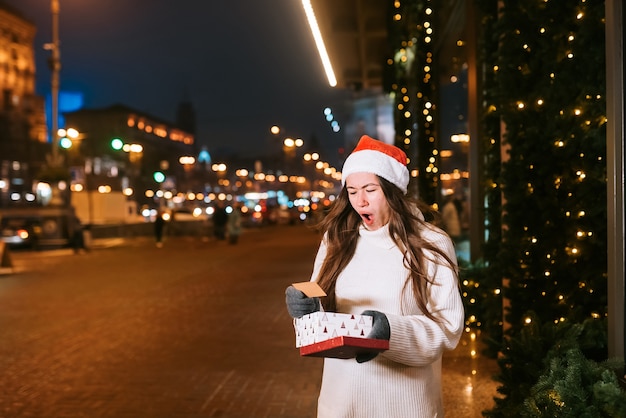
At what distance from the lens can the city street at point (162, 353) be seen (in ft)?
21.6

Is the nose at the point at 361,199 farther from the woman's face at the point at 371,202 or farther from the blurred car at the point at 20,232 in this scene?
the blurred car at the point at 20,232

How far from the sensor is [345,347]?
2416 mm

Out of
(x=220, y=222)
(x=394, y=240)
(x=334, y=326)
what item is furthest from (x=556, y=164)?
(x=220, y=222)

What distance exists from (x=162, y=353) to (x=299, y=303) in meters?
6.67

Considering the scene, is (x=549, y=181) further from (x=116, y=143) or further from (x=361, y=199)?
(x=116, y=143)

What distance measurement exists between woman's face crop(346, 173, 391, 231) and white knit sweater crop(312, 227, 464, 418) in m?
0.07

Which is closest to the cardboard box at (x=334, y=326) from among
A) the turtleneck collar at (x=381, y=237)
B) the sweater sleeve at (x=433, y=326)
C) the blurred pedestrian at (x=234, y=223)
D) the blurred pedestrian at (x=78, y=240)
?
the sweater sleeve at (x=433, y=326)

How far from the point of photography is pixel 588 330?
414 centimetres

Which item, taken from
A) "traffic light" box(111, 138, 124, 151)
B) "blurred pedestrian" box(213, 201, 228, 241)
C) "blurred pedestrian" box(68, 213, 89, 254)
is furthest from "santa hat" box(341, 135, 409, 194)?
"blurred pedestrian" box(213, 201, 228, 241)

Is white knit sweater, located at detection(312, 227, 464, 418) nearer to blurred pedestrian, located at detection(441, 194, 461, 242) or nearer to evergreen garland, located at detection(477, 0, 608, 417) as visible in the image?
evergreen garland, located at detection(477, 0, 608, 417)

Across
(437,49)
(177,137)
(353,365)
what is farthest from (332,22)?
(177,137)

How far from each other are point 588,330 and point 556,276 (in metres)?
1.19

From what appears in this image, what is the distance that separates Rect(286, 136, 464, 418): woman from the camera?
2686 mm

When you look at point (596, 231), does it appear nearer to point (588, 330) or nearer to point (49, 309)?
point (588, 330)
